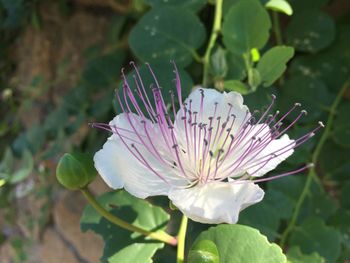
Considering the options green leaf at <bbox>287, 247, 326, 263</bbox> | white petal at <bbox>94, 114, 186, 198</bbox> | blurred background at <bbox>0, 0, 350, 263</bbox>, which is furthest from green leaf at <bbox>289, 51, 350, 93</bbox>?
white petal at <bbox>94, 114, 186, 198</bbox>

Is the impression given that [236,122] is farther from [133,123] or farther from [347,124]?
Result: [347,124]

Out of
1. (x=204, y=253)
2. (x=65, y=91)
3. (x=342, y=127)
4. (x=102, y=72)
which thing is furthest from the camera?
(x=65, y=91)

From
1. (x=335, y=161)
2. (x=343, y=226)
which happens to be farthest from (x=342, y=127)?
(x=343, y=226)

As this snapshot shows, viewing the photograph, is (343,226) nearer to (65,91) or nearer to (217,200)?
(217,200)

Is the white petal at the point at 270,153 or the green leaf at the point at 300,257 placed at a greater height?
the white petal at the point at 270,153

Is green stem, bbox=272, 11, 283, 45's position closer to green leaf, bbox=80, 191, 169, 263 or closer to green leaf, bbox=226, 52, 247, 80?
green leaf, bbox=226, 52, 247, 80

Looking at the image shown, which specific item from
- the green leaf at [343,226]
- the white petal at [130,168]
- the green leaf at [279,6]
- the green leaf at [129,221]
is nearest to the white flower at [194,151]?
the white petal at [130,168]

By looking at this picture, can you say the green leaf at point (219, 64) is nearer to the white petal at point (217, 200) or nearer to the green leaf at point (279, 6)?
the green leaf at point (279, 6)
